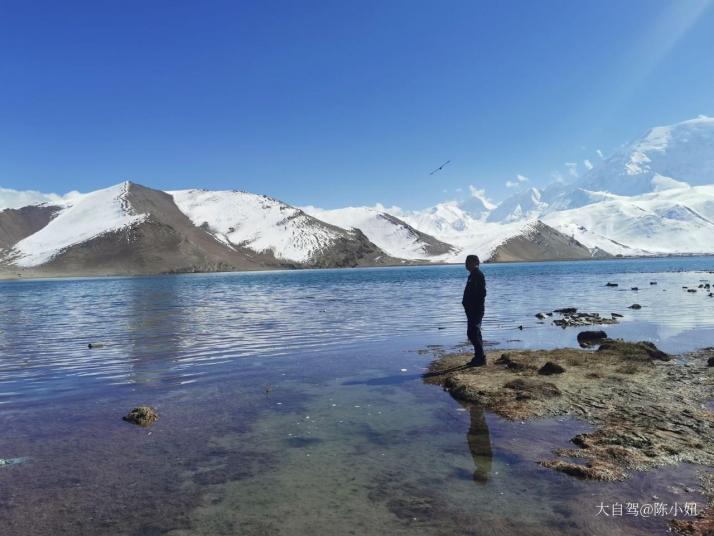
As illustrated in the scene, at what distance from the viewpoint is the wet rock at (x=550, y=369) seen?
1691 centimetres

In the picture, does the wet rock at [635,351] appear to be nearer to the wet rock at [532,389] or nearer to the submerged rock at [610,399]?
the submerged rock at [610,399]

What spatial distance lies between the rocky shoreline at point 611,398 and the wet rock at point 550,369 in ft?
0.09

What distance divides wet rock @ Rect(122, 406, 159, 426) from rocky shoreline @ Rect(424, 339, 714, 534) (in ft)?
26.6

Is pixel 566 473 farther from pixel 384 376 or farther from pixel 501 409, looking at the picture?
pixel 384 376

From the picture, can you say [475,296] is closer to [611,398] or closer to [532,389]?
[532,389]

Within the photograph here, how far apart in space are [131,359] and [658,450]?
19.5m

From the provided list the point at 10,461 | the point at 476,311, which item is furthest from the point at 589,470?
the point at 10,461

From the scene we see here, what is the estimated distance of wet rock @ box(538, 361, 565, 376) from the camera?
1691 centimetres

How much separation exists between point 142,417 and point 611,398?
39.3 feet

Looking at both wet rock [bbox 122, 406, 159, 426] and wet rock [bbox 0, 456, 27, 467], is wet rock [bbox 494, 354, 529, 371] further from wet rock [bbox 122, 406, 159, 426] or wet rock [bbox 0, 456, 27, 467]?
wet rock [bbox 0, 456, 27, 467]

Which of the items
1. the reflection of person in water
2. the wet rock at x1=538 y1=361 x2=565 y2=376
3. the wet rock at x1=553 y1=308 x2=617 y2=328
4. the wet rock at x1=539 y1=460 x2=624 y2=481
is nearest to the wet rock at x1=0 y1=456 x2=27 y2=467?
the reflection of person in water

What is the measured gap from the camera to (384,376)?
18.0 meters

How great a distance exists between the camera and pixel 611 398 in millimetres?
14070

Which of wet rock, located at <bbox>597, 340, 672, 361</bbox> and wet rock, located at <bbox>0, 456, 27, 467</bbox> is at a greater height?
wet rock, located at <bbox>597, 340, 672, 361</bbox>
